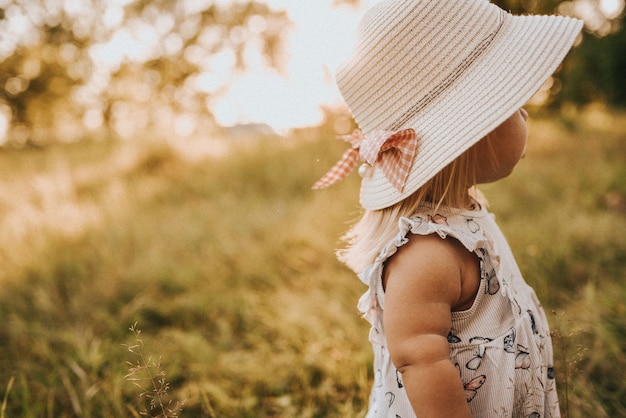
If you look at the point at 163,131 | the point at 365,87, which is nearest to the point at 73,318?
the point at 365,87

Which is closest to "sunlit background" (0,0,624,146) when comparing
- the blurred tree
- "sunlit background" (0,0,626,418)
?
the blurred tree

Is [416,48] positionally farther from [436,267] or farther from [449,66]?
[436,267]

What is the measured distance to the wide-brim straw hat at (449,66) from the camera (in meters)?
1.15

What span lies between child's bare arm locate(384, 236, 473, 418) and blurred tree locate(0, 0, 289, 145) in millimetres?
17024

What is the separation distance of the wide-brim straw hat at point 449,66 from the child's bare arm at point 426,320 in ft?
0.57

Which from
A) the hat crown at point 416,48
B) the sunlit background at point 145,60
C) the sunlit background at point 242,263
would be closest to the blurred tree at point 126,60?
the sunlit background at point 145,60

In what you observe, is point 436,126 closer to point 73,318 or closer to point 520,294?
point 520,294

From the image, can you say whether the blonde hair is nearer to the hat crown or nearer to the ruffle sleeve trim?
the ruffle sleeve trim

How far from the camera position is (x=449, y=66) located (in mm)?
1218

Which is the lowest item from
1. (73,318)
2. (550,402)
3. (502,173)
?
(73,318)

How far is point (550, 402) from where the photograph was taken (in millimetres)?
1392

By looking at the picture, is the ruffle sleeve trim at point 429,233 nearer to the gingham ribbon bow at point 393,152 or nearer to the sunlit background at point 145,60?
the gingham ribbon bow at point 393,152

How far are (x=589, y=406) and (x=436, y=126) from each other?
1.30 meters

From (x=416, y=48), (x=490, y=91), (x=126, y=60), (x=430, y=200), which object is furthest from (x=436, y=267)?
(x=126, y=60)
